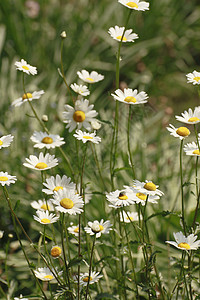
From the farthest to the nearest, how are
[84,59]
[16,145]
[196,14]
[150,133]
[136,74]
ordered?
[196,14], [136,74], [84,59], [150,133], [16,145]

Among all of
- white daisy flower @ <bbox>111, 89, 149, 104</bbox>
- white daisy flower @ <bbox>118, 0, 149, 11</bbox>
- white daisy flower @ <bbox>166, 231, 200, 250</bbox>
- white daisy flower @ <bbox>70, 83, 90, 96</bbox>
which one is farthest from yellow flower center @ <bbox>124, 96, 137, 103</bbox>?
white daisy flower @ <bbox>166, 231, 200, 250</bbox>

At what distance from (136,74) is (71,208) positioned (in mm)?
3033

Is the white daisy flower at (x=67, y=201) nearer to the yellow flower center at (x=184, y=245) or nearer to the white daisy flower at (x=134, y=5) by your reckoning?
the yellow flower center at (x=184, y=245)

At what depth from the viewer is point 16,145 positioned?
8.14 feet

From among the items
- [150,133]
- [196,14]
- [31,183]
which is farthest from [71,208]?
[196,14]

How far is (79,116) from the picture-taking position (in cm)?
119

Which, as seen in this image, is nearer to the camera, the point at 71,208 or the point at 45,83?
the point at 71,208

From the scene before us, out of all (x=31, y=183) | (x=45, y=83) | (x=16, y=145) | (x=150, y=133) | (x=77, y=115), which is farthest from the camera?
(x=45, y=83)

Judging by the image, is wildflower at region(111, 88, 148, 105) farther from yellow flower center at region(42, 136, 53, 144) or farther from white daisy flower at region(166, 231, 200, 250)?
white daisy flower at region(166, 231, 200, 250)

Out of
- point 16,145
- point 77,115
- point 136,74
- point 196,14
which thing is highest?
point 196,14

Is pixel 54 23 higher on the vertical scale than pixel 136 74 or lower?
higher

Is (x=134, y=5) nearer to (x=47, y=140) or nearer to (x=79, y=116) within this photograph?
(x=79, y=116)

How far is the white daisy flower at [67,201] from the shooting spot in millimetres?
971

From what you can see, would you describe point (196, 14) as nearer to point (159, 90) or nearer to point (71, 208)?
point (159, 90)
